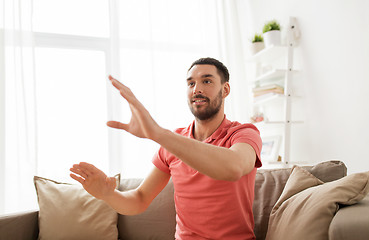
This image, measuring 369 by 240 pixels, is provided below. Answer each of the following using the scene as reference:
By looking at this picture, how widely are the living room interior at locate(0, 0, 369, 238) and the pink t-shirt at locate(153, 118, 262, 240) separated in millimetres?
1176

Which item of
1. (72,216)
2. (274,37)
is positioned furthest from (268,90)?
(72,216)

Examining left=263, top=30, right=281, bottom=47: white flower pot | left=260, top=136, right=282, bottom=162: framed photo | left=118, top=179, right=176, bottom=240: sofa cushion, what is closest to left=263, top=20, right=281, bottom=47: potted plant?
left=263, top=30, right=281, bottom=47: white flower pot

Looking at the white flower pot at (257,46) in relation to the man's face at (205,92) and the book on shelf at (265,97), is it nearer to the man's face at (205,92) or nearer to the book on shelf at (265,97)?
the book on shelf at (265,97)

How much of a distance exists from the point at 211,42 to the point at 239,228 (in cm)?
242

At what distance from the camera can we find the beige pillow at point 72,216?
6.37ft

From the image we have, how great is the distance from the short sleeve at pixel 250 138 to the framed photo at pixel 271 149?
4.99 ft

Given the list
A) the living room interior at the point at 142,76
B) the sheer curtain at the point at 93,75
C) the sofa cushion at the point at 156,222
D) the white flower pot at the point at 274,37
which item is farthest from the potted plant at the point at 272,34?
the sofa cushion at the point at 156,222

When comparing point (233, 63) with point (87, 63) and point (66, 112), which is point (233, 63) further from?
point (66, 112)

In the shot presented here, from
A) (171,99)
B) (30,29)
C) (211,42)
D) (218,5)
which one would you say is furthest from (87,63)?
(218,5)

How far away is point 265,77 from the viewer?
3059mm

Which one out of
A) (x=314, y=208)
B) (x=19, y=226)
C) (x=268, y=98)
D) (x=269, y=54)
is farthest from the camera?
(x=269, y=54)

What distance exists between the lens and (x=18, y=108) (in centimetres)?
281

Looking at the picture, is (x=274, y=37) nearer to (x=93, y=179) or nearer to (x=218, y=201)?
(x=218, y=201)

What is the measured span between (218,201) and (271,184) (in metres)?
0.47
